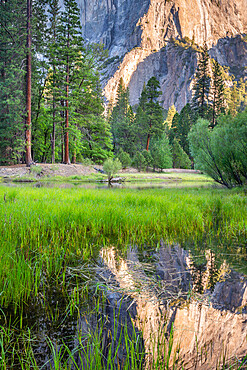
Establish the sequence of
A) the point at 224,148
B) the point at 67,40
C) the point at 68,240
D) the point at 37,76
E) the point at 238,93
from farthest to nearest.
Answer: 1. the point at 238,93
2. the point at 37,76
3. the point at 67,40
4. the point at 224,148
5. the point at 68,240

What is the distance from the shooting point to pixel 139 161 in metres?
33.4

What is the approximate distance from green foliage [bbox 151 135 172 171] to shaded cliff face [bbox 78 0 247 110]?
75.4 m

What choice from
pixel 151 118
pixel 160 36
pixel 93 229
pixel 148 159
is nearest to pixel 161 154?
pixel 148 159

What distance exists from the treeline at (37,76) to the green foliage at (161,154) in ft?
36.7

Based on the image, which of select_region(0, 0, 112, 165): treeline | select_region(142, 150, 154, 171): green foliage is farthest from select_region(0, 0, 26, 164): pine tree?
select_region(142, 150, 154, 171): green foliage

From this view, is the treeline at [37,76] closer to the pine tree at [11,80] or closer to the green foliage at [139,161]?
the pine tree at [11,80]

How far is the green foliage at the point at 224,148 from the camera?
996 centimetres

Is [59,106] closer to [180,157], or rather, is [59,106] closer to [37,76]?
[37,76]

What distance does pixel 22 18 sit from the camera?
2067 cm

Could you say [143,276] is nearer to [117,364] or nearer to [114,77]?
[117,364]

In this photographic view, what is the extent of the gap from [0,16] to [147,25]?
11805 centimetres

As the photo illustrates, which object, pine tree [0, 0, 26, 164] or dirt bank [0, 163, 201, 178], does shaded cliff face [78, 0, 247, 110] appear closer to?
pine tree [0, 0, 26, 164]

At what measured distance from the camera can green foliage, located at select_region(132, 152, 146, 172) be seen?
109ft

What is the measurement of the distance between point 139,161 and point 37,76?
1719 centimetres
